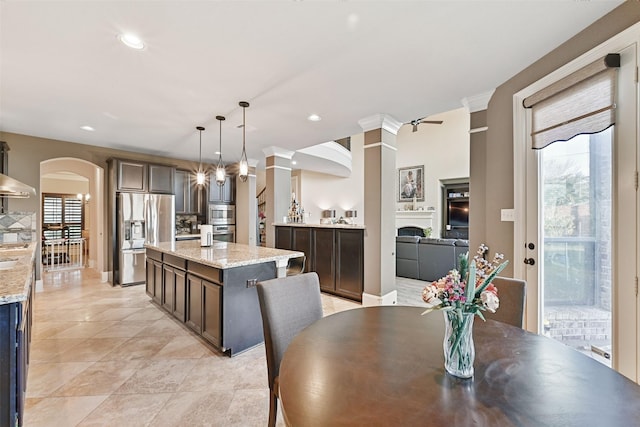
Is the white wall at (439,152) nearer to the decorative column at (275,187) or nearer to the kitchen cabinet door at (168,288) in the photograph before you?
the decorative column at (275,187)

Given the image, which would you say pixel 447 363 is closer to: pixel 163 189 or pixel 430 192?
pixel 163 189

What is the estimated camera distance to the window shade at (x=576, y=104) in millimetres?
1726

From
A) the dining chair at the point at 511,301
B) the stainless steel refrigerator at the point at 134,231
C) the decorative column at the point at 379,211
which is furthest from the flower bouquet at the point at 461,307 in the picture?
the stainless steel refrigerator at the point at 134,231

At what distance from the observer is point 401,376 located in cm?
90

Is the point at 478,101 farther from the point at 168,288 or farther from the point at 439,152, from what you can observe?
the point at 439,152

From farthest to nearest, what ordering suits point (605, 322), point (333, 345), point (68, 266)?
point (68, 266) → point (605, 322) → point (333, 345)

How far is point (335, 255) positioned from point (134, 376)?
2.75 m

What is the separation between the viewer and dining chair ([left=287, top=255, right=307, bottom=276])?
2941 millimetres

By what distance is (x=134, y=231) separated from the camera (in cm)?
491

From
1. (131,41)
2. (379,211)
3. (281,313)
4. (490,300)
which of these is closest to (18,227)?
(131,41)

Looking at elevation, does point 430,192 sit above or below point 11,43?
below

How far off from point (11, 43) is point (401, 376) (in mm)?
3290

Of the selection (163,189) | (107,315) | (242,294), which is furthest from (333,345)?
(163,189)

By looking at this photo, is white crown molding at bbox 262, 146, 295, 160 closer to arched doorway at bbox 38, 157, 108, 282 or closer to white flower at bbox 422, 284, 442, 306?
arched doorway at bbox 38, 157, 108, 282
